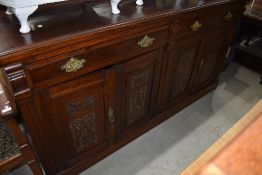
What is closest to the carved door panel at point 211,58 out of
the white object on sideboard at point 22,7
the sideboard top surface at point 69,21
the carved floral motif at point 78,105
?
the sideboard top surface at point 69,21

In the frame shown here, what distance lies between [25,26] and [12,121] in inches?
14.5

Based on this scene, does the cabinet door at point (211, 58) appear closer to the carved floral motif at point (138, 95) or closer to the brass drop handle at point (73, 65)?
the carved floral motif at point (138, 95)

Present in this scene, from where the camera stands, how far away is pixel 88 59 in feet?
3.15

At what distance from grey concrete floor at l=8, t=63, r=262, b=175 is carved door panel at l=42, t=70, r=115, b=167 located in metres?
0.23

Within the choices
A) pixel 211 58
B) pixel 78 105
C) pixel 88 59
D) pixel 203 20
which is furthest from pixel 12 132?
pixel 211 58

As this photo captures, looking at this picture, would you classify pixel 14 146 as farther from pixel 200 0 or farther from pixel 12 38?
pixel 200 0

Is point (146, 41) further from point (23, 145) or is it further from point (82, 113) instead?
point (23, 145)

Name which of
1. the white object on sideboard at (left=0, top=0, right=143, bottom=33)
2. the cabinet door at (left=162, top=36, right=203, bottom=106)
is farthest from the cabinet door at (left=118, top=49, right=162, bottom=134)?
the white object on sideboard at (left=0, top=0, right=143, bottom=33)

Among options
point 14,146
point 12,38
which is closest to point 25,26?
point 12,38

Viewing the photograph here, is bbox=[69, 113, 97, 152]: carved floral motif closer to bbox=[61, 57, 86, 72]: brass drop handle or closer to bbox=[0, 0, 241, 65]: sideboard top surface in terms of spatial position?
bbox=[61, 57, 86, 72]: brass drop handle

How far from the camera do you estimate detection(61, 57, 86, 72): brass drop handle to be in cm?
91

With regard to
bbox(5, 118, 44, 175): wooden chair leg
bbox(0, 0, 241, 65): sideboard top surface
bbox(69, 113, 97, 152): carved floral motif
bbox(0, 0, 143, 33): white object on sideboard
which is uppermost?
bbox(0, 0, 143, 33): white object on sideboard

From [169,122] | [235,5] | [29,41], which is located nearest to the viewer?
[29,41]

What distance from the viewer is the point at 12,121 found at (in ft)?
2.69
